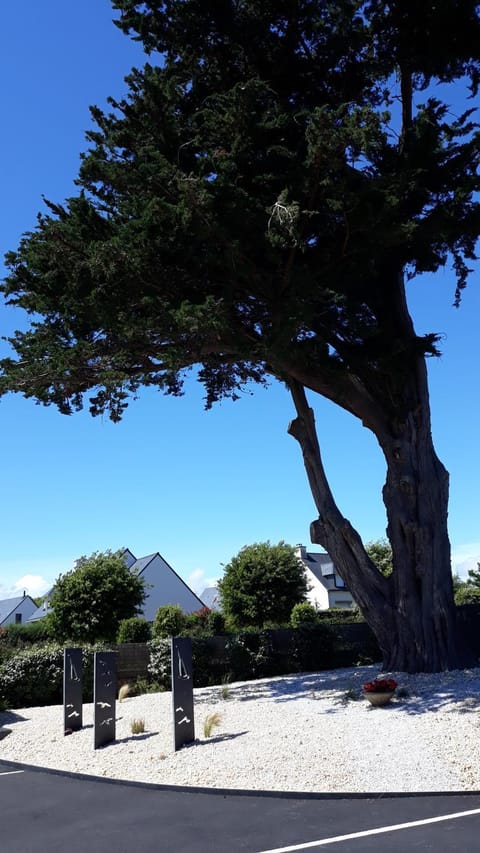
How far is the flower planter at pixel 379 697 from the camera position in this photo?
36.3 ft

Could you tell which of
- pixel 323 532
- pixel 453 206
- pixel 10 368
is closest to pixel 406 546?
pixel 323 532

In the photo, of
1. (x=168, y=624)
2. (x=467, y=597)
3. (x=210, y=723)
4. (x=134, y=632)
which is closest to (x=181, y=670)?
(x=210, y=723)

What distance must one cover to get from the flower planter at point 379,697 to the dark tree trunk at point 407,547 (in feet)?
10.1

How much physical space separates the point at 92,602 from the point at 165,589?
2469 centimetres

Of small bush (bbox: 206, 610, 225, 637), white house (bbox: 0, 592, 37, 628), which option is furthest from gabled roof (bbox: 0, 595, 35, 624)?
small bush (bbox: 206, 610, 225, 637)

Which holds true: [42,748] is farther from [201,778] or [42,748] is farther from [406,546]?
[406,546]

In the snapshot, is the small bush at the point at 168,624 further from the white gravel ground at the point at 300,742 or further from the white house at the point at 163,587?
the white house at the point at 163,587

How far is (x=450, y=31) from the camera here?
13.8 meters

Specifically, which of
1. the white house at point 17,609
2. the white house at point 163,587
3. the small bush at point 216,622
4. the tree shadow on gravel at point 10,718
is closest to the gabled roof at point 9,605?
the white house at point 17,609

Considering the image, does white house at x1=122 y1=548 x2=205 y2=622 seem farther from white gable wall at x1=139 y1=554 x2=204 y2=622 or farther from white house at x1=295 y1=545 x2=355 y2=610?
white house at x1=295 y1=545 x2=355 y2=610

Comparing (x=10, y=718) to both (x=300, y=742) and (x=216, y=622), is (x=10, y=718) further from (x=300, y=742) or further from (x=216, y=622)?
(x=216, y=622)

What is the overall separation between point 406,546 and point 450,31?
35.8ft

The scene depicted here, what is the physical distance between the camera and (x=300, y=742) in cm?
928

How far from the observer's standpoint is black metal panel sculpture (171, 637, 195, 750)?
966 centimetres
